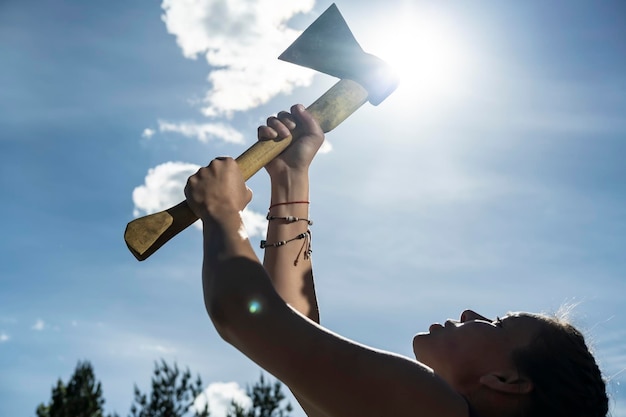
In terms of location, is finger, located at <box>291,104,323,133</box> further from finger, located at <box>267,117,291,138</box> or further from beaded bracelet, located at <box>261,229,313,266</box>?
beaded bracelet, located at <box>261,229,313,266</box>

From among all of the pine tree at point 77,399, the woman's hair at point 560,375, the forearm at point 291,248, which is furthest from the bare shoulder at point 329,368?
the pine tree at point 77,399

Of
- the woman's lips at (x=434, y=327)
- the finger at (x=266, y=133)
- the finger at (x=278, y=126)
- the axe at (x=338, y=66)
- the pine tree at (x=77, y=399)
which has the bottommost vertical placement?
the woman's lips at (x=434, y=327)

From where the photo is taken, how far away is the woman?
194cm

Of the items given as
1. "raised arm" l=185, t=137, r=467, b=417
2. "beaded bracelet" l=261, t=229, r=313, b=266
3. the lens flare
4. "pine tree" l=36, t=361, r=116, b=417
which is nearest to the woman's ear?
"raised arm" l=185, t=137, r=467, b=417

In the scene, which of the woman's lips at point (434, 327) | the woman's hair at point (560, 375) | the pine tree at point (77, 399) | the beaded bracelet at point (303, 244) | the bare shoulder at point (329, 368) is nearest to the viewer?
the bare shoulder at point (329, 368)

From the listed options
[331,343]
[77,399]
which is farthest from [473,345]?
[77,399]

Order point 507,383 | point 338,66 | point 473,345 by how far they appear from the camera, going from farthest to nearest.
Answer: point 338,66 < point 473,345 < point 507,383

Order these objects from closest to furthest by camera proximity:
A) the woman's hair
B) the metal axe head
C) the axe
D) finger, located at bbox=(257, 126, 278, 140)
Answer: the woman's hair → finger, located at bbox=(257, 126, 278, 140) → the axe → the metal axe head

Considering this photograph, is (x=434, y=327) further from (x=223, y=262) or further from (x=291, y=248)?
(x=223, y=262)

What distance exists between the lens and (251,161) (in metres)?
2.87

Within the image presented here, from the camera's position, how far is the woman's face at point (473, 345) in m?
2.37

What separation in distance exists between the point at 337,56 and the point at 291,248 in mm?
1065

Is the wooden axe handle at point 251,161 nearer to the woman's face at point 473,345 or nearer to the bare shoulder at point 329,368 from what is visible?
the bare shoulder at point 329,368

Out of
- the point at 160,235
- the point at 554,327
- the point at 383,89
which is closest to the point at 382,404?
the point at 554,327
